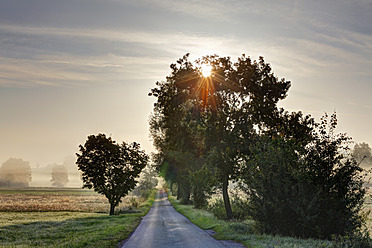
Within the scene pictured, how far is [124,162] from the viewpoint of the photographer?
145ft

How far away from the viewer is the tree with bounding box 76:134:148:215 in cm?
4178

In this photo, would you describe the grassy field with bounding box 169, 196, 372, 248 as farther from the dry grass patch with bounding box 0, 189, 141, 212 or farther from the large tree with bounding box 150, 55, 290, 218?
the dry grass patch with bounding box 0, 189, 141, 212

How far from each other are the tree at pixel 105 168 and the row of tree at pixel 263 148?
14.4 metres

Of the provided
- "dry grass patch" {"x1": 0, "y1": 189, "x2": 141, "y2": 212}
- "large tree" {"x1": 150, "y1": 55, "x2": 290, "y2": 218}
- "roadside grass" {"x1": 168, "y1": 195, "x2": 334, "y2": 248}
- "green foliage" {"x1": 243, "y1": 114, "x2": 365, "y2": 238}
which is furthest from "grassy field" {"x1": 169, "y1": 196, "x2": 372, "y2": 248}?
"dry grass patch" {"x1": 0, "y1": 189, "x2": 141, "y2": 212}

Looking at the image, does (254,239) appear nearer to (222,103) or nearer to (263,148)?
(263,148)

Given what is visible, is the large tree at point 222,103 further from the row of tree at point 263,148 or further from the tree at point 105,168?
the tree at point 105,168

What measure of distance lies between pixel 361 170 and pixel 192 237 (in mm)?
9817

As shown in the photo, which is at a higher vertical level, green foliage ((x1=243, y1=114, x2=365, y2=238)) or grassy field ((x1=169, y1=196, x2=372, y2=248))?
green foliage ((x1=243, y1=114, x2=365, y2=238))

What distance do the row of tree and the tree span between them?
14.4 meters

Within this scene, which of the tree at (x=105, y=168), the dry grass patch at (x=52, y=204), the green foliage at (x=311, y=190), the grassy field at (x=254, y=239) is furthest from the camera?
the dry grass patch at (x=52, y=204)

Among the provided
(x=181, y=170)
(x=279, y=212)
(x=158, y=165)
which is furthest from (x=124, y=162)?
(x=279, y=212)

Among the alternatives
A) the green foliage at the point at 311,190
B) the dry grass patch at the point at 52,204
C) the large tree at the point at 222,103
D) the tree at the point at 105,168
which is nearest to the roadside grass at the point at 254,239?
the green foliage at the point at 311,190

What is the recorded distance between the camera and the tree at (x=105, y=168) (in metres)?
41.8

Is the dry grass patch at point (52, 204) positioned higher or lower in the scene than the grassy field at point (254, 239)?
lower
